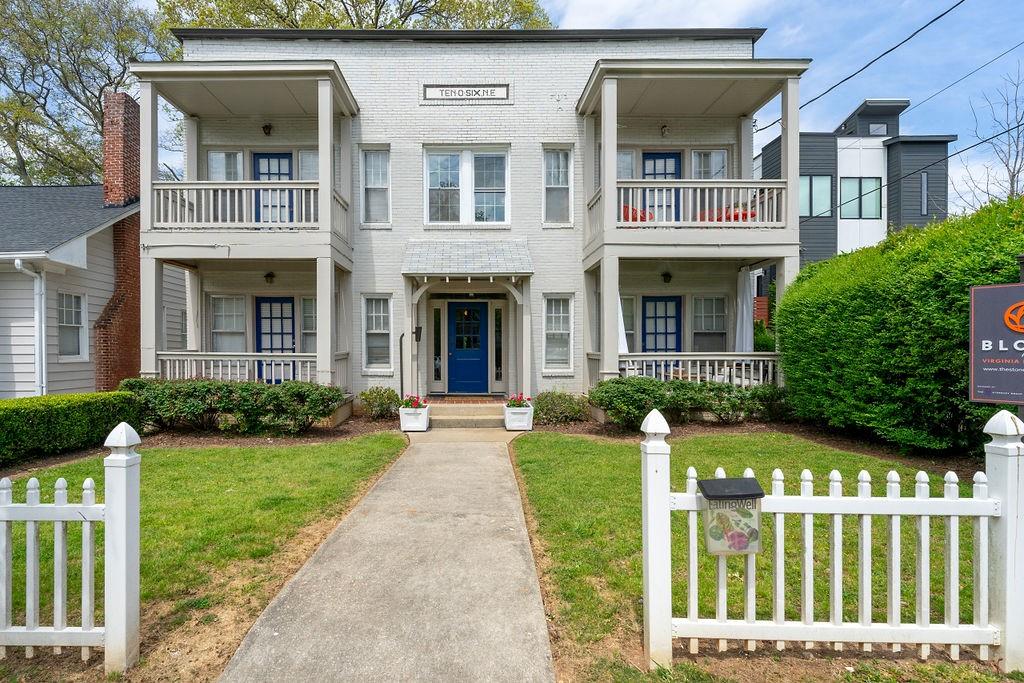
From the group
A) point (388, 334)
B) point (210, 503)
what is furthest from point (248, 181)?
point (210, 503)

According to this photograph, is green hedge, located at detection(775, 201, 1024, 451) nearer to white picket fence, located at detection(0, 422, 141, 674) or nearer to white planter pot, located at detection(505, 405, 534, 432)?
white planter pot, located at detection(505, 405, 534, 432)

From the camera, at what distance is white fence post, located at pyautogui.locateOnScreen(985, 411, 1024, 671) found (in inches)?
109

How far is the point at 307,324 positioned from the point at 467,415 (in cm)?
463

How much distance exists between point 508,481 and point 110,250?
460 inches

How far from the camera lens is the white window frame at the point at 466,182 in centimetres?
1176

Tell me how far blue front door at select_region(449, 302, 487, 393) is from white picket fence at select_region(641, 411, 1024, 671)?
31.7 feet

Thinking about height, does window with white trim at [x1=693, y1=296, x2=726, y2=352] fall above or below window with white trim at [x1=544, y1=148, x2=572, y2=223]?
below

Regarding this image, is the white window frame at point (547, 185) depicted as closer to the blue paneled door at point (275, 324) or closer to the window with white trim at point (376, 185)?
the window with white trim at point (376, 185)

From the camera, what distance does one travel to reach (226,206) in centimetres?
1042

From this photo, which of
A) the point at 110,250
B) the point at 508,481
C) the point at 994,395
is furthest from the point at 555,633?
the point at 110,250

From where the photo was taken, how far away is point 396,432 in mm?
9758

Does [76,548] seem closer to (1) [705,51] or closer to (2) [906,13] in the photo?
(1) [705,51]

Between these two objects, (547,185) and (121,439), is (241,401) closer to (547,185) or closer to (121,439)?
(121,439)

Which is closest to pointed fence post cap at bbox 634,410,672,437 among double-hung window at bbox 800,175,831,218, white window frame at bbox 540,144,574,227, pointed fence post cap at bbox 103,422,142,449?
pointed fence post cap at bbox 103,422,142,449
